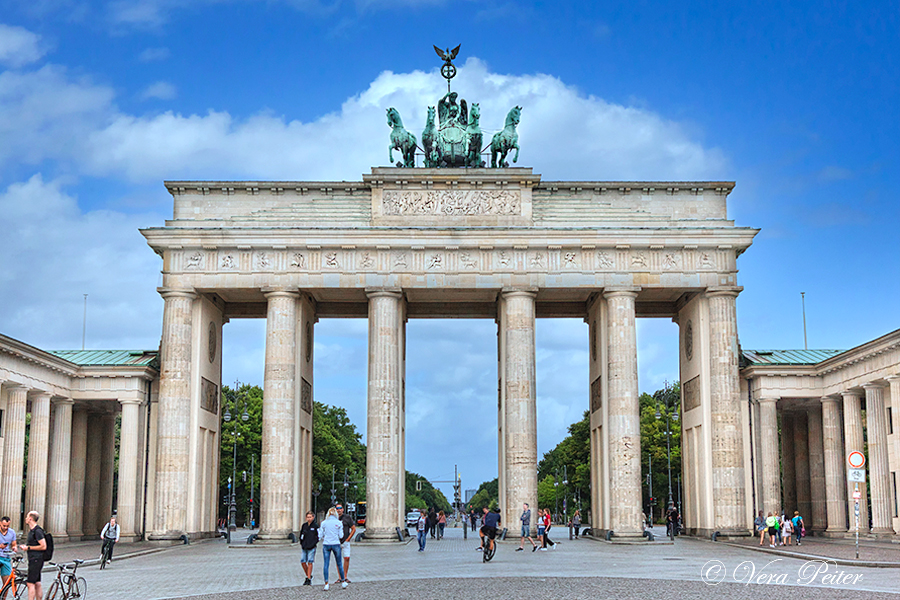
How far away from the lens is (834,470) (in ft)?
157

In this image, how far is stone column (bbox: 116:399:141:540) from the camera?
46.1 meters

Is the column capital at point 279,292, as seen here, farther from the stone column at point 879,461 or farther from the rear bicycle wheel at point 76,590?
the stone column at point 879,461

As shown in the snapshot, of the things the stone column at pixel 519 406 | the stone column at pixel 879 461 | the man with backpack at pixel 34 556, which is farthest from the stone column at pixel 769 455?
the man with backpack at pixel 34 556

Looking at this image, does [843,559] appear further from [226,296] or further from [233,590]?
[226,296]

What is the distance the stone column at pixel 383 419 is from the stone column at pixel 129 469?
36.3ft

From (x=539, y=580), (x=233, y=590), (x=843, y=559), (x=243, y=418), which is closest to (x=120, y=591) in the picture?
(x=233, y=590)

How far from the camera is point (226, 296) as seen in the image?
50.0 meters

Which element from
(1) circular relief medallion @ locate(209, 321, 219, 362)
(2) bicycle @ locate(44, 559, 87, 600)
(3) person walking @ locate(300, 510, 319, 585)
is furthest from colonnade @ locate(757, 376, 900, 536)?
(2) bicycle @ locate(44, 559, 87, 600)

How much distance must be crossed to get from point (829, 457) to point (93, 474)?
37462mm

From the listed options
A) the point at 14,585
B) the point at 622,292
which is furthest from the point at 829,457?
the point at 14,585

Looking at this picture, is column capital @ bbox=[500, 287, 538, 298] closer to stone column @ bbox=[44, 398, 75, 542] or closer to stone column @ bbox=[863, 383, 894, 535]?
stone column @ bbox=[863, 383, 894, 535]

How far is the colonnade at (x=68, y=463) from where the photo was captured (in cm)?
4306

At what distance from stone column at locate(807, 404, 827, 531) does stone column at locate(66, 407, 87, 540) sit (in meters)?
36.9

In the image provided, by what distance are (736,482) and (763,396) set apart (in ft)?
15.2
